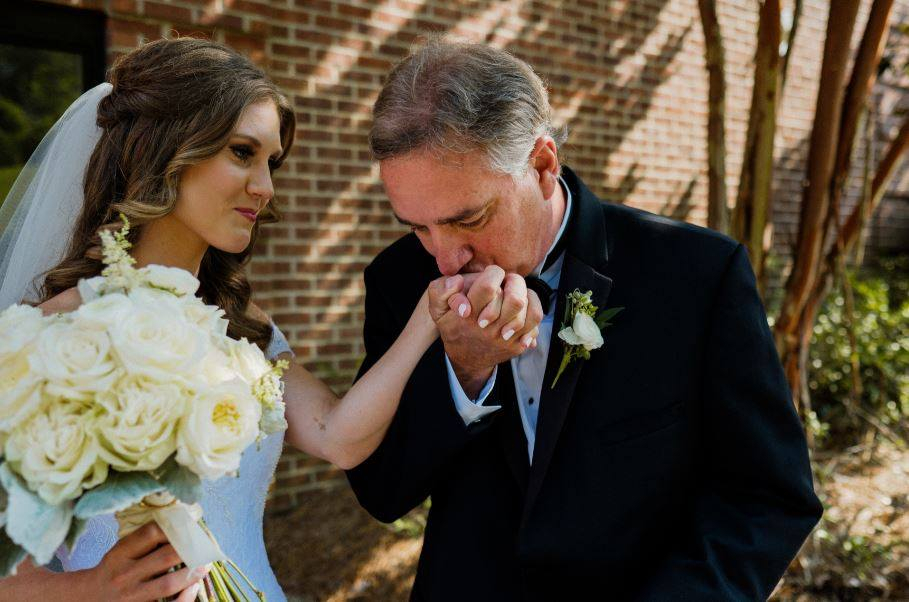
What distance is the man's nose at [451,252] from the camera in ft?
6.18

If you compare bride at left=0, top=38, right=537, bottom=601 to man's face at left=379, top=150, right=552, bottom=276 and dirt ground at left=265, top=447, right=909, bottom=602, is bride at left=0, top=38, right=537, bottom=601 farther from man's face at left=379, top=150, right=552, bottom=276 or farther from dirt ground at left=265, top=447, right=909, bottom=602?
dirt ground at left=265, top=447, right=909, bottom=602

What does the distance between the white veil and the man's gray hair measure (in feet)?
2.88

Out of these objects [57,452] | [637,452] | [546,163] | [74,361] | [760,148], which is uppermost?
[546,163]

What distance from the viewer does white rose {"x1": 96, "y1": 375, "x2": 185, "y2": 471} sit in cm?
119

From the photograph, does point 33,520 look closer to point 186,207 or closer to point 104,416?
point 104,416

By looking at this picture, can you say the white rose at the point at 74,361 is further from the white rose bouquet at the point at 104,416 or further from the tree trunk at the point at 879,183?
the tree trunk at the point at 879,183

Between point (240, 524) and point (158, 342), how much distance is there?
108 cm

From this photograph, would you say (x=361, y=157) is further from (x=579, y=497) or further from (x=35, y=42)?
(x=579, y=497)

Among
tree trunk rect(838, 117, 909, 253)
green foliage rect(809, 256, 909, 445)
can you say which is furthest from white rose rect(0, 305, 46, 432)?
green foliage rect(809, 256, 909, 445)

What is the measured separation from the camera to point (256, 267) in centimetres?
452

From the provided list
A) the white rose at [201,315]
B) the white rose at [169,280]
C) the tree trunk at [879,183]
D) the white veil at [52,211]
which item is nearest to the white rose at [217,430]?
the white rose at [201,315]

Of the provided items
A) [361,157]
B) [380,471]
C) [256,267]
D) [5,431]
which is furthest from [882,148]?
[5,431]

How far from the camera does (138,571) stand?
1.44 meters

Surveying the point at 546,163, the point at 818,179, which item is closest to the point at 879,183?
the point at 818,179
